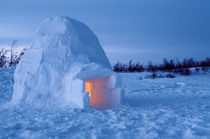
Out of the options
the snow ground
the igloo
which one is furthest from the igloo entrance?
the snow ground

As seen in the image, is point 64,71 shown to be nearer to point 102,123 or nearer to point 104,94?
point 104,94

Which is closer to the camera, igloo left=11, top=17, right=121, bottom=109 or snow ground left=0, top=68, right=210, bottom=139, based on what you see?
snow ground left=0, top=68, right=210, bottom=139

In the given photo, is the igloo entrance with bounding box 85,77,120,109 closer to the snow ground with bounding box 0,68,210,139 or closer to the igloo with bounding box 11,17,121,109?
the igloo with bounding box 11,17,121,109

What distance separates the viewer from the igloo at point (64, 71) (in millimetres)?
5113

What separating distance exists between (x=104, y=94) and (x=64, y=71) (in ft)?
4.37

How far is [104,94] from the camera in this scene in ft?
18.7

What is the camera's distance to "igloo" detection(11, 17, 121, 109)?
511cm

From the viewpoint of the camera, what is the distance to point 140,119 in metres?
4.26

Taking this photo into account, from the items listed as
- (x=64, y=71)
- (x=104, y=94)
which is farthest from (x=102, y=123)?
(x=64, y=71)

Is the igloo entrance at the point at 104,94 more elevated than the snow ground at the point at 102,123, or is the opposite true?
the igloo entrance at the point at 104,94

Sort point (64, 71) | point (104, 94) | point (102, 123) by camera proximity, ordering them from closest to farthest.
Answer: point (102, 123), point (64, 71), point (104, 94)

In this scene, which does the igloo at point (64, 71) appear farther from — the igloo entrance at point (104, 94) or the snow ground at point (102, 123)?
the snow ground at point (102, 123)

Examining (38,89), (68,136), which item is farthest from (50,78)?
(68,136)

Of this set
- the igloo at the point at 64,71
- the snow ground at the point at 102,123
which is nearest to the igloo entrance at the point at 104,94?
the igloo at the point at 64,71
